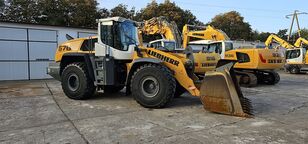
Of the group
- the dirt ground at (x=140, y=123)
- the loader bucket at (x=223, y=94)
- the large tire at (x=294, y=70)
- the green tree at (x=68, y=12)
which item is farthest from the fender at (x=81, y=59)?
the green tree at (x=68, y=12)

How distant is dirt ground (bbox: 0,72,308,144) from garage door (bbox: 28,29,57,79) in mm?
7952

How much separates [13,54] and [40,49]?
57.3 inches

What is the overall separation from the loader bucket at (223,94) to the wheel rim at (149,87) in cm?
117

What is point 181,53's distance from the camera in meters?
8.61

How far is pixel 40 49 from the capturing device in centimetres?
1692

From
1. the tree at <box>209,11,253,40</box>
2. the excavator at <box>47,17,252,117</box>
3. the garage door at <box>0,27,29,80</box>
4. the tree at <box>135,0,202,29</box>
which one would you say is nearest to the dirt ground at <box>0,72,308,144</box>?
the excavator at <box>47,17,252,117</box>

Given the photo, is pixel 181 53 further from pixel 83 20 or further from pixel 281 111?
pixel 83 20

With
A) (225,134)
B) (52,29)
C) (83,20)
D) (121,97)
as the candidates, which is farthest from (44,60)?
(83,20)

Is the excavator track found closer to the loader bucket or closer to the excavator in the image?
the excavator

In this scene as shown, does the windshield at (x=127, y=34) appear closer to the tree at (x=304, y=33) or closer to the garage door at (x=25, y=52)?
the garage door at (x=25, y=52)

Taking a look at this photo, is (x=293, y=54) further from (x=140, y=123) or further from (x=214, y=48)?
(x=140, y=123)

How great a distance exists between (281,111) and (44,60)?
13.1 meters

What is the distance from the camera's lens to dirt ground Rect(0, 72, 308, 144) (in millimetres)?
5242

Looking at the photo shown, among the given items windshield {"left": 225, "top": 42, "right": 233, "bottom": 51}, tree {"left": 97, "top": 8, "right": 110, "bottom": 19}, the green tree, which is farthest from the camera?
tree {"left": 97, "top": 8, "right": 110, "bottom": 19}
